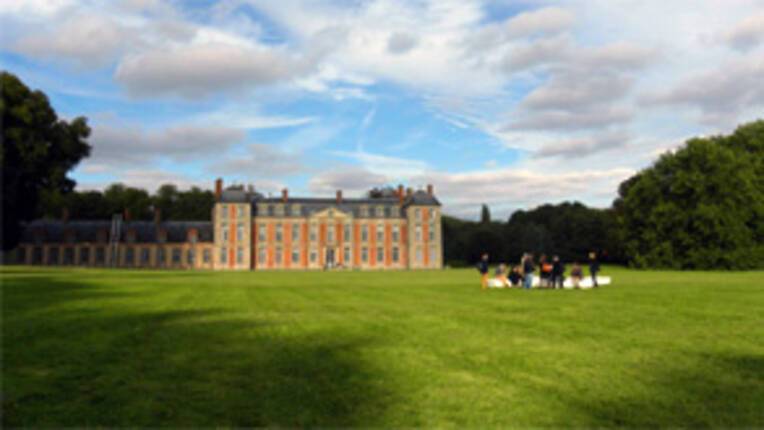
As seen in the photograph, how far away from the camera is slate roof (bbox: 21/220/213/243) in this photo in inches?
3147

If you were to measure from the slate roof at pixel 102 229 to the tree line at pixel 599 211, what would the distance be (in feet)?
21.8

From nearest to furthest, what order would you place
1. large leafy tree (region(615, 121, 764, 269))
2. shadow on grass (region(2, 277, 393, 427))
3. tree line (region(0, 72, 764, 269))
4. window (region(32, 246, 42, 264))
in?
shadow on grass (region(2, 277, 393, 427)) → tree line (region(0, 72, 764, 269)) → large leafy tree (region(615, 121, 764, 269)) → window (region(32, 246, 42, 264))

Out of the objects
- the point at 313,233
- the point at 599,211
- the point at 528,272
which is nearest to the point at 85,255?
the point at 313,233

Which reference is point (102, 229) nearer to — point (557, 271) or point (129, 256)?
point (129, 256)

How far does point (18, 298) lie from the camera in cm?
1764

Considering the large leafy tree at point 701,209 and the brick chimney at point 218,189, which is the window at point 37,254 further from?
the large leafy tree at point 701,209

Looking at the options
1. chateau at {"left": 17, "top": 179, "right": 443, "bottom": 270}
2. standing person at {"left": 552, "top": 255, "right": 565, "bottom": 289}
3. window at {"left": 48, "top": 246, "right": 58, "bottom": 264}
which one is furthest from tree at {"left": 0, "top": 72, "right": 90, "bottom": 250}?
window at {"left": 48, "top": 246, "right": 58, "bottom": 264}

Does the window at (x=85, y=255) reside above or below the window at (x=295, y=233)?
below

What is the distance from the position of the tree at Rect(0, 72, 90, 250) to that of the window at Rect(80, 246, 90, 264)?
43.5 metres

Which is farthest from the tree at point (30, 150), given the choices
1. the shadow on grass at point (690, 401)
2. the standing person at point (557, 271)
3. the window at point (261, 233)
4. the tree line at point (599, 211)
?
the window at point (261, 233)

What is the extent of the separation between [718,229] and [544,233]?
37292 millimetres

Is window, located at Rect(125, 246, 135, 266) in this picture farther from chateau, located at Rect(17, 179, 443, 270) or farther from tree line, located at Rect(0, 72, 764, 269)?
tree line, located at Rect(0, 72, 764, 269)

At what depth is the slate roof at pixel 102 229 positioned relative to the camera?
79.9 meters

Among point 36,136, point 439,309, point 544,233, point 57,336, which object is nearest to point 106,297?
point 57,336
